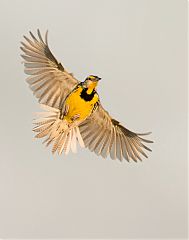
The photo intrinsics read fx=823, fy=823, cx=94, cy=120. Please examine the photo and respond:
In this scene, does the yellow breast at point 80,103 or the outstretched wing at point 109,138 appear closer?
the yellow breast at point 80,103

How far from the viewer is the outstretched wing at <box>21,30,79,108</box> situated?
9.98 meters

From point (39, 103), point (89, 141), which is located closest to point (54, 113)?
point (39, 103)

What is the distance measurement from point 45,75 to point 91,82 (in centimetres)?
71

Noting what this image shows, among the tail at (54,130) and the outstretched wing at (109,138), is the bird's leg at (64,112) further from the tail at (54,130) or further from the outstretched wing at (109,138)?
the outstretched wing at (109,138)

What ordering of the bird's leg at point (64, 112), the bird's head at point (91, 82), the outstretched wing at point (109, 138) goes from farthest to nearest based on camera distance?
the outstretched wing at point (109, 138) → the bird's leg at point (64, 112) → the bird's head at point (91, 82)

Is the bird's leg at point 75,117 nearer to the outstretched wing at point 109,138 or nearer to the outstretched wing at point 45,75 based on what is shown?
the outstretched wing at point 45,75

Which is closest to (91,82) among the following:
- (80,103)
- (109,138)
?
(80,103)

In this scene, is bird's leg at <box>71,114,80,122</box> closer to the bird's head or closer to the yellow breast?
the yellow breast

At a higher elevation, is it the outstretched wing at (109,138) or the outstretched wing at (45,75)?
the outstretched wing at (45,75)

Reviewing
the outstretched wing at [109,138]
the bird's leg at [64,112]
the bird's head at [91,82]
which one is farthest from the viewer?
the outstretched wing at [109,138]

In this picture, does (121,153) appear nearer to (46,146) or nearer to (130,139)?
(130,139)

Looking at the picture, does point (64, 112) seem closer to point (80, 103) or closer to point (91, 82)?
point (80, 103)

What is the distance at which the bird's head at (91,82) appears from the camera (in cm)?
977

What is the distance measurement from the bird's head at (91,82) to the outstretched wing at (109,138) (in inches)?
34.5
